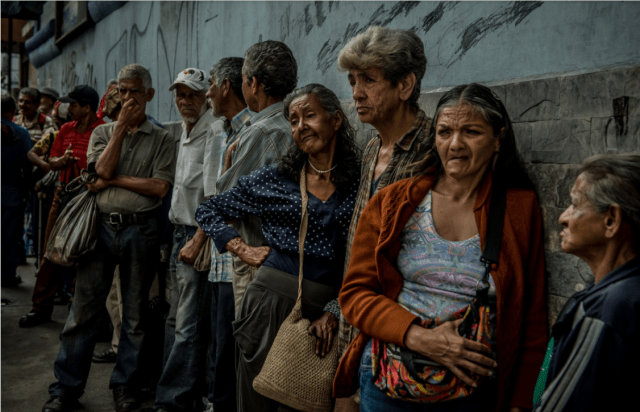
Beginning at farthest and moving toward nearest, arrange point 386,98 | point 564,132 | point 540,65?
point 386,98 < point 540,65 < point 564,132

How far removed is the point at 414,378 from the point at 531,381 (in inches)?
13.9

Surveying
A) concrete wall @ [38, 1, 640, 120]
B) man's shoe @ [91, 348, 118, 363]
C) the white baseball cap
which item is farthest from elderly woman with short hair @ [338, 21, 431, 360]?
man's shoe @ [91, 348, 118, 363]

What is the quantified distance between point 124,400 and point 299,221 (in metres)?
2.29

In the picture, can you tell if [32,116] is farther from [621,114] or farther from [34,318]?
[621,114]

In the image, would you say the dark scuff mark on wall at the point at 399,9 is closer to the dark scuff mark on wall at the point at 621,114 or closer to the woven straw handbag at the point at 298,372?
the dark scuff mark on wall at the point at 621,114

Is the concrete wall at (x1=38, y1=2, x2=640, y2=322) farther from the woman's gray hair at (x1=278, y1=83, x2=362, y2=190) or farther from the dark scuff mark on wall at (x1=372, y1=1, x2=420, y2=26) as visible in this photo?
the woman's gray hair at (x1=278, y1=83, x2=362, y2=190)

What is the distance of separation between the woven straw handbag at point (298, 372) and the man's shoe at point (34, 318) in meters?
4.59


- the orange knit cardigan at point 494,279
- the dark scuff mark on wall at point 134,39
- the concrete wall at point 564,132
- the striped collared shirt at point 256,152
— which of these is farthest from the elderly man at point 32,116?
the concrete wall at point 564,132

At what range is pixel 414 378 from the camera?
186cm

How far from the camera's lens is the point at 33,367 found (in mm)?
5070

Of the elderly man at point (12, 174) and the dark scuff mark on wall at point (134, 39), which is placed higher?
the dark scuff mark on wall at point (134, 39)

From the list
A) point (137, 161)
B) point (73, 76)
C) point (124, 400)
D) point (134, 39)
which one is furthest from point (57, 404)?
point (73, 76)

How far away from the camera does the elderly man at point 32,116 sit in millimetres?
8188

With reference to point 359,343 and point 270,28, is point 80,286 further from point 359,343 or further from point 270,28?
point 359,343
